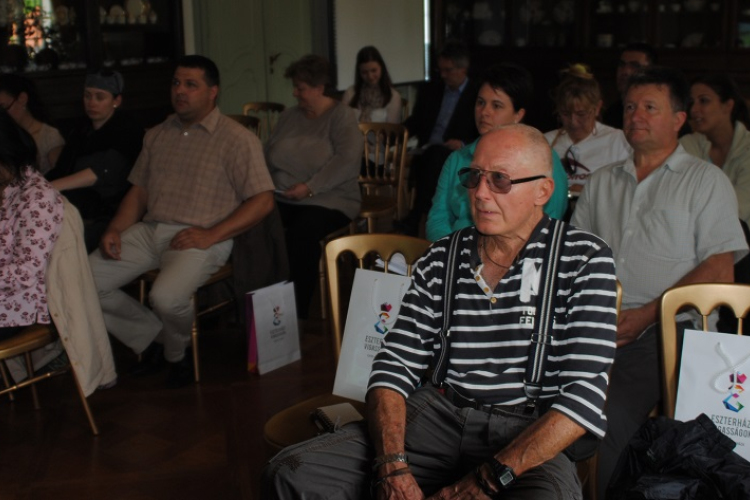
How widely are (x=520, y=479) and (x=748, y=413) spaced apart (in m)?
0.60

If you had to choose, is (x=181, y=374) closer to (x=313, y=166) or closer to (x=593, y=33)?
(x=313, y=166)

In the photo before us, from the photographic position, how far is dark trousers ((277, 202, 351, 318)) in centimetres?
432

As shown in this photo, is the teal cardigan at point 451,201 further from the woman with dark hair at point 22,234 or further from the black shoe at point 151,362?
the black shoe at point 151,362

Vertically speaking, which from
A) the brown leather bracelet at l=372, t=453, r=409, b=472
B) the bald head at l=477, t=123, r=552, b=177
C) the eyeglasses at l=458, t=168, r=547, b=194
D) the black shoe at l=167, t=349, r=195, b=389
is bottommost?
the black shoe at l=167, t=349, r=195, b=389

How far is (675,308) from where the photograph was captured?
2137mm

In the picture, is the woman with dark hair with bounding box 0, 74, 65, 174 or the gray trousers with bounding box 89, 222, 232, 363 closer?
the gray trousers with bounding box 89, 222, 232, 363

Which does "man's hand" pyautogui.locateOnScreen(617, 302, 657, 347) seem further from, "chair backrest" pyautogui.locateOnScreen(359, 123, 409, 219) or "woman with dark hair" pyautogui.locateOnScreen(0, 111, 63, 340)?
"chair backrest" pyautogui.locateOnScreen(359, 123, 409, 219)

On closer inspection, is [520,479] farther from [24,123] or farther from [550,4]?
[550,4]

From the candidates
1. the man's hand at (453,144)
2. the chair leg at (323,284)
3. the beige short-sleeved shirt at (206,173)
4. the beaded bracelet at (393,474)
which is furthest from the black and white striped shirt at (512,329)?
the man's hand at (453,144)

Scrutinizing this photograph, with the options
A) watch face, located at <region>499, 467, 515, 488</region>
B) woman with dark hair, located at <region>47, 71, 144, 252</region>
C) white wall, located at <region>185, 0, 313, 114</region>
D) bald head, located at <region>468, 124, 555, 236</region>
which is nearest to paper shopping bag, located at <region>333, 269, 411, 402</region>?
bald head, located at <region>468, 124, 555, 236</region>

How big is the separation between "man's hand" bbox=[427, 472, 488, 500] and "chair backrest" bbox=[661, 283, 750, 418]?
635 millimetres

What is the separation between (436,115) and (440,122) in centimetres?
6

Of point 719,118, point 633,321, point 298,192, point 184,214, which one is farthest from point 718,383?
point 298,192

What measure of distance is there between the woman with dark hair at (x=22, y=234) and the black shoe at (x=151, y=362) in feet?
2.58
